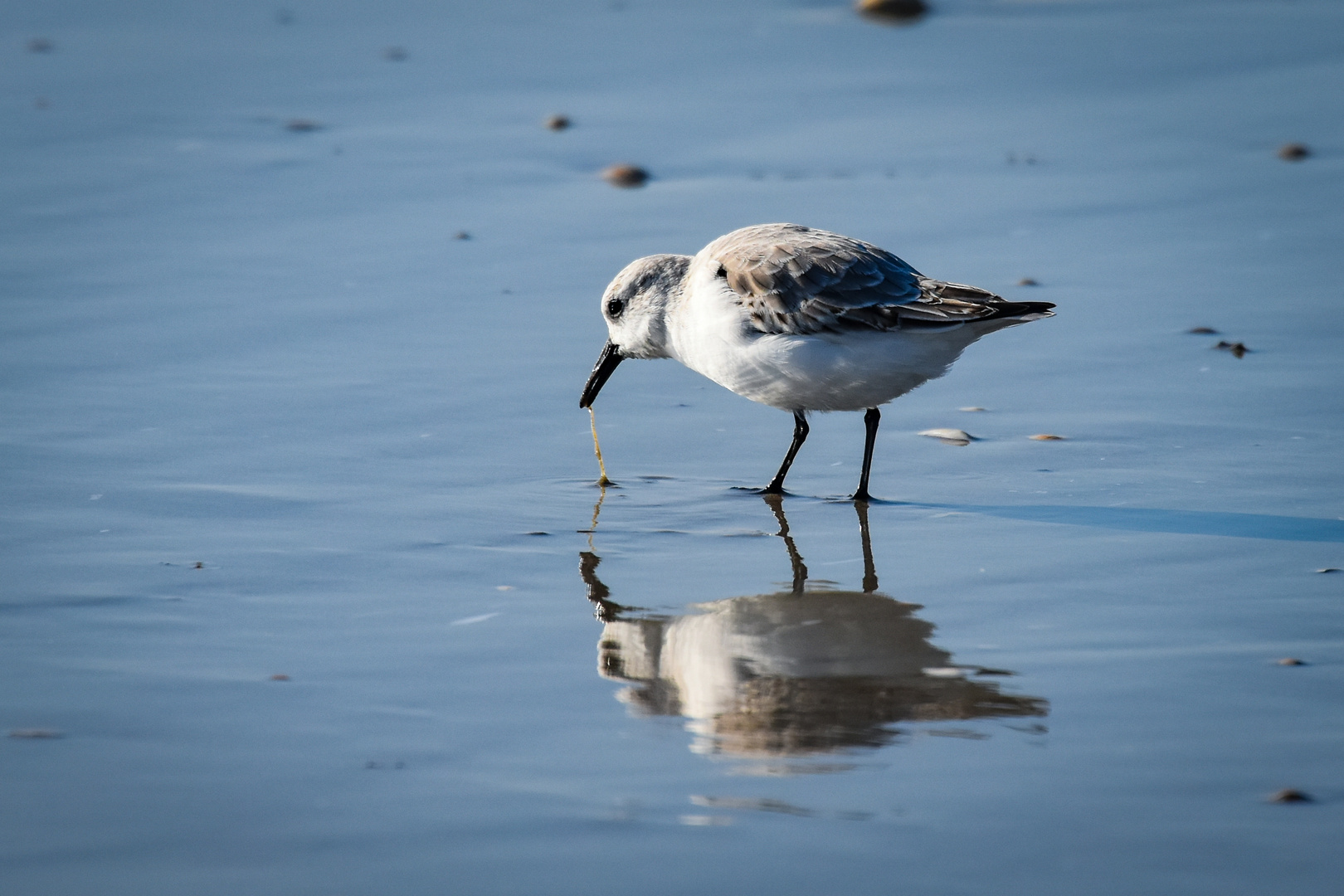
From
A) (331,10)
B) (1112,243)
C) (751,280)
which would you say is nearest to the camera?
(751,280)

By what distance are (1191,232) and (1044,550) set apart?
11.7 feet

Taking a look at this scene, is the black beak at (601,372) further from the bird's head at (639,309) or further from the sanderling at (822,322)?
the sanderling at (822,322)

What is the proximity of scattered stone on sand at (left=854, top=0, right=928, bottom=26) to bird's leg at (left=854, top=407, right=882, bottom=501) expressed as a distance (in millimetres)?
6394

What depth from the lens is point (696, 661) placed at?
13.2ft

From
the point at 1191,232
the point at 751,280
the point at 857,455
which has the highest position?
the point at 1191,232

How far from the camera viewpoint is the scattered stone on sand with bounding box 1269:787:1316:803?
3.17 m

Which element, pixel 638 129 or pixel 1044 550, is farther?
pixel 638 129

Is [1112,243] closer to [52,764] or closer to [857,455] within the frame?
[857,455]

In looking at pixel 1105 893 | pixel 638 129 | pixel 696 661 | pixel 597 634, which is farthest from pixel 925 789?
pixel 638 129

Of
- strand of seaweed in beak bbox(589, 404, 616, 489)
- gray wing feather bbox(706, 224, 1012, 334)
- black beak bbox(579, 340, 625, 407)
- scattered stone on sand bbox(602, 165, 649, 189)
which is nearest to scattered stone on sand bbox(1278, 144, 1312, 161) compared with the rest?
scattered stone on sand bbox(602, 165, 649, 189)

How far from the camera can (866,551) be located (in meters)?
4.86

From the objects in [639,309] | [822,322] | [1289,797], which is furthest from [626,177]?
[1289,797]

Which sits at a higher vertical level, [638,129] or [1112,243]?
[638,129]

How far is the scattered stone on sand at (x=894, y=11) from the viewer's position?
11297 millimetres
